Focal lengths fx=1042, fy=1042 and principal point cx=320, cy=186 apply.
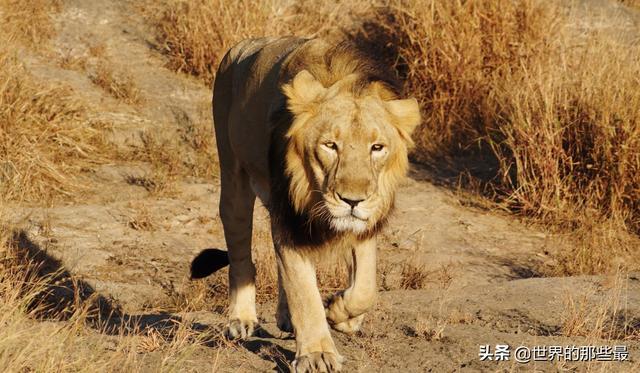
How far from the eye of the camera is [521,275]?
7043 millimetres

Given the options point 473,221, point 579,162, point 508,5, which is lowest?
point 473,221

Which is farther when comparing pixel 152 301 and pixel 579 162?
pixel 579 162

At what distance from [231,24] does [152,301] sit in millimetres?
3864

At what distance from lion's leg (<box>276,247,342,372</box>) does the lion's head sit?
226 millimetres

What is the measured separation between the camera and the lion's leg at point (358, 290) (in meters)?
4.31

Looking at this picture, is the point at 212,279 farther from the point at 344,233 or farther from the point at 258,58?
the point at 344,233

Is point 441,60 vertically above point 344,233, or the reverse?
point 344,233

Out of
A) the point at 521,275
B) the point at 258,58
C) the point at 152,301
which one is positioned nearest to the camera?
the point at 258,58

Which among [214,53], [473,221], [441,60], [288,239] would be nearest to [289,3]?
[214,53]

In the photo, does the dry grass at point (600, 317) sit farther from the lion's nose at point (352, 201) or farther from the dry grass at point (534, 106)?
the dry grass at point (534, 106)

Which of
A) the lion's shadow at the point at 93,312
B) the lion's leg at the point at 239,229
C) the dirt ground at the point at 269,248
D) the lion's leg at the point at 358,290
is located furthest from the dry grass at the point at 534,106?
the lion's shadow at the point at 93,312

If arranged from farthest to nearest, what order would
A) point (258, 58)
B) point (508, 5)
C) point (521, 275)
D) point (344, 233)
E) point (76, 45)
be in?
point (76, 45)
point (508, 5)
point (521, 275)
point (258, 58)
point (344, 233)

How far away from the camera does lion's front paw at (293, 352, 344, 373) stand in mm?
3947

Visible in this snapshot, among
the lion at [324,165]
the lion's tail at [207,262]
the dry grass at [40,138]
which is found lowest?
the dry grass at [40,138]
